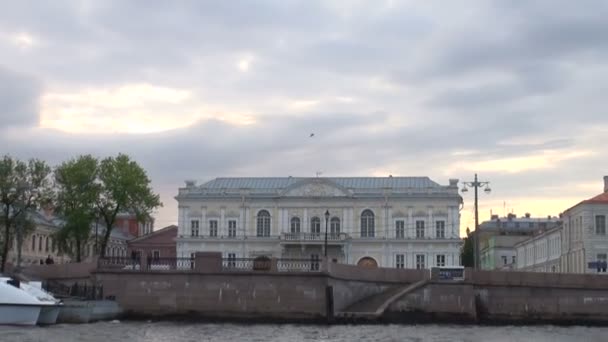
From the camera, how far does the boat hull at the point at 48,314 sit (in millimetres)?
52938

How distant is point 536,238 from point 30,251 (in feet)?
196

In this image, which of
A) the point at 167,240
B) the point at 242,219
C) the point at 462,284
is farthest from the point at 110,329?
the point at 167,240

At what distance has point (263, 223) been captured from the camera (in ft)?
357

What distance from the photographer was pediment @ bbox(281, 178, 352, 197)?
10794 centimetres

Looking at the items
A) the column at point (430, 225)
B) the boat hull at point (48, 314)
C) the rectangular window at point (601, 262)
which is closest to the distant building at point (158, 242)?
the column at point (430, 225)

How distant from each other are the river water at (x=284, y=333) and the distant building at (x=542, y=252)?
41.5 m

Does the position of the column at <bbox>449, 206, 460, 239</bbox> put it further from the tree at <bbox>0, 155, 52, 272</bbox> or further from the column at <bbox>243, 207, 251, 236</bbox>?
the tree at <bbox>0, 155, 52, 272</bbox>

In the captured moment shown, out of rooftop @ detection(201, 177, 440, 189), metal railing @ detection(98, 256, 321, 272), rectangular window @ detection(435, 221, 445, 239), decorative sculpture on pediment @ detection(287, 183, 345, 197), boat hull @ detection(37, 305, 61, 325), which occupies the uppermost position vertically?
rooftop @ detection(201, 177, 440, 189)

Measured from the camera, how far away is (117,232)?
486 ft

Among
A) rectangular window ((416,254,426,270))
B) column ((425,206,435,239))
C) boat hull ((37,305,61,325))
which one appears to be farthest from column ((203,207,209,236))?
boat hull ((37,305,61,325))

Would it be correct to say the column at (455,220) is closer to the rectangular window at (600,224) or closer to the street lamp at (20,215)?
the rectangular window at (600,224)

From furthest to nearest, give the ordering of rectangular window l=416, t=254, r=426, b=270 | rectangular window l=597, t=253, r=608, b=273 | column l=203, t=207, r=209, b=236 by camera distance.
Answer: column l=203, t=207, r=209, b=236 < rectangular window l=416, t=254, r=426, b=270 < rectangular window l=597, t=253, r=608, b=273

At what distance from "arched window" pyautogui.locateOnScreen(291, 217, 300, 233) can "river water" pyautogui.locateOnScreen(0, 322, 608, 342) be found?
46.4 m

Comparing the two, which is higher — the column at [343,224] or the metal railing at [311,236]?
the column at [343,224]
